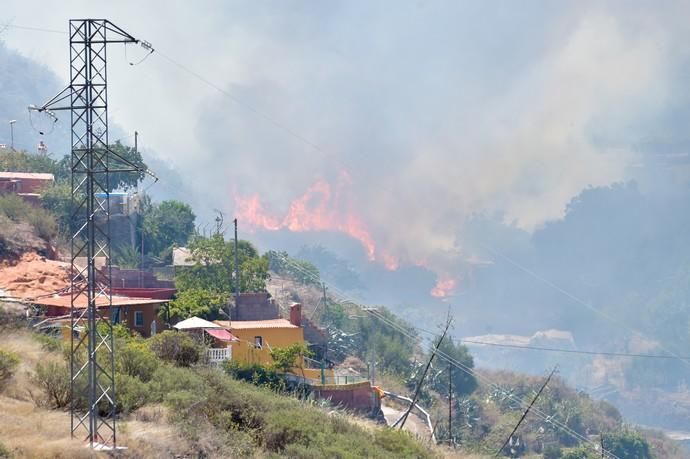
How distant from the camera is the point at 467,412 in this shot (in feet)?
279

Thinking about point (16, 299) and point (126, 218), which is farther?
point (126, 218)

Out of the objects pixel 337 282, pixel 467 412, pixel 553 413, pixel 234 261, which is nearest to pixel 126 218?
pixel 234 261

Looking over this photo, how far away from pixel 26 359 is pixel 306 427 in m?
10.3

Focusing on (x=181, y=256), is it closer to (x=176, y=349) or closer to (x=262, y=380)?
(x=262, y=380)

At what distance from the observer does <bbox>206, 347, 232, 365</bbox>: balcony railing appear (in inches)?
2023

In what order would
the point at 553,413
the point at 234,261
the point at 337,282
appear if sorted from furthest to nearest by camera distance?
the point at 337,282, the point at 553,413, the point at 234,261

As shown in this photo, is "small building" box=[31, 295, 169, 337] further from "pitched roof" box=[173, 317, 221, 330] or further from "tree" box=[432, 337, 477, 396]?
"tree" box=[432, 337, 477, 396]

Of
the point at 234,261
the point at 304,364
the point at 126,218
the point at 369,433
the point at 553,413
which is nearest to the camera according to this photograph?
the point at 369,433

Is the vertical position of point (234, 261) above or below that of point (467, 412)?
above

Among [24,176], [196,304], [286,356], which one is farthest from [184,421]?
[24,176]

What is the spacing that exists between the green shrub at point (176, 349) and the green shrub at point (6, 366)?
9234 millimetres

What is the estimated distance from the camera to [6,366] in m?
35.8

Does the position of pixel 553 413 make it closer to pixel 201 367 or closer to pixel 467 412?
pixel 467 412

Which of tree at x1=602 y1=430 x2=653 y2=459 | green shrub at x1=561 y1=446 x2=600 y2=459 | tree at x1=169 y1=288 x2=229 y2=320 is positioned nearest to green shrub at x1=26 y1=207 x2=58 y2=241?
tree at x1=169 y1=288 x2=229 y2=320
